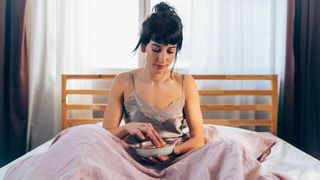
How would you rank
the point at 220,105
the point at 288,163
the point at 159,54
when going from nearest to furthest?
the point at 159,54 → the point at 288,163 → the point at 220,105

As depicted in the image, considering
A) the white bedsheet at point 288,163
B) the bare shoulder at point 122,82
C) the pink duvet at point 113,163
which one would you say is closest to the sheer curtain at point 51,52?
the white bedsheet at point 288,163

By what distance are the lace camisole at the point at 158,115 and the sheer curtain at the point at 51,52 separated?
45.2 inches

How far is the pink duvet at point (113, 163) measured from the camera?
1.08 metres

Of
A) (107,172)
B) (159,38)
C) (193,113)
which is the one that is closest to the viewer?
(107,172)

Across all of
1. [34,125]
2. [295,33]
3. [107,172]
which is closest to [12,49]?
[34,125]

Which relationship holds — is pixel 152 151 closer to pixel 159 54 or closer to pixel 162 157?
pixel 162 157

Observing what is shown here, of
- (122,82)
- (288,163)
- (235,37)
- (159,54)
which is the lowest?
(288,163)

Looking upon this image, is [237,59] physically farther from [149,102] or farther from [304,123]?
[149,102]

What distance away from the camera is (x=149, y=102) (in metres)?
1.58

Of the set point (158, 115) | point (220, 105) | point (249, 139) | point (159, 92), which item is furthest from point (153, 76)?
point (220, 105)

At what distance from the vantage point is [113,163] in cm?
116

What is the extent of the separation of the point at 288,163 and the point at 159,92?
777 millimetres

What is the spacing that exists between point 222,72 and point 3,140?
1619mm

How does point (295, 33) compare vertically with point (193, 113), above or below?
above
